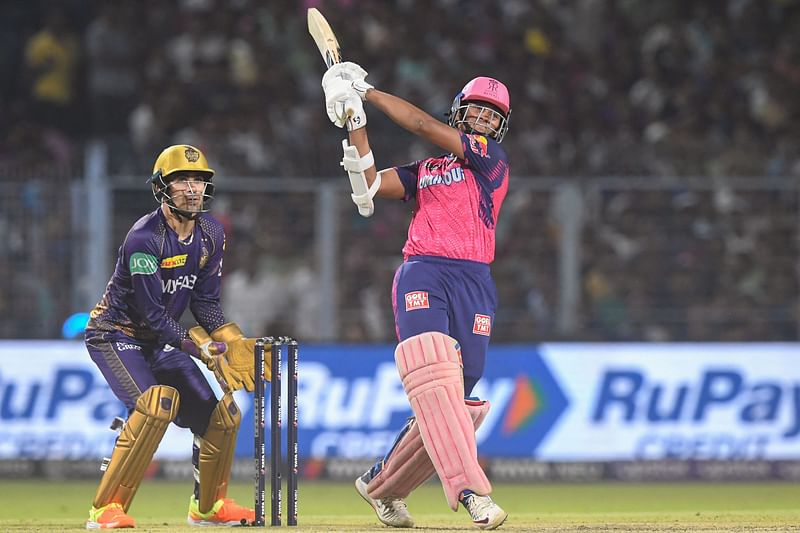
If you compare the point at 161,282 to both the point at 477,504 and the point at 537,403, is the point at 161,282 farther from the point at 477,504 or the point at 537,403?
→ the point at 537,403

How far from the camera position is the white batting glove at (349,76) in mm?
7949

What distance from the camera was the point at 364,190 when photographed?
8156 millimetres

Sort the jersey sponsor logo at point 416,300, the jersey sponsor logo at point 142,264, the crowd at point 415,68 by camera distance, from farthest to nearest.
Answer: the crowd at point 415,68 → the jersey sponsor logo at point 142,264 → the jersey sponsor logo at point 416,300

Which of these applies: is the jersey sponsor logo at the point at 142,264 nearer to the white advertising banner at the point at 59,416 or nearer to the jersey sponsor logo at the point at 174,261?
the jersey sponsor logo at the point at 174,261

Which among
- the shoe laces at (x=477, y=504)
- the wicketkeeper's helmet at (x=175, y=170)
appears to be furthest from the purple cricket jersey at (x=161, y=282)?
the shoe laces at (x=477, y=504)

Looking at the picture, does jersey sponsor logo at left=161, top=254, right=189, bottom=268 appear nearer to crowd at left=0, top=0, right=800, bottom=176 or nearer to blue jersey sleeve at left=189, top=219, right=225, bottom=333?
blue jersey sleeve at left=189, top=219, right=225, bottom=333

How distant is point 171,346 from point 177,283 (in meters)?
0.38

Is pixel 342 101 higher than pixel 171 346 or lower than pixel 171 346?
higher

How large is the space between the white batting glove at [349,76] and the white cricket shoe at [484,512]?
2.18 m

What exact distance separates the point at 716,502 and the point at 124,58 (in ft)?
29.1

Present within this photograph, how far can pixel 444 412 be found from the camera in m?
8.00

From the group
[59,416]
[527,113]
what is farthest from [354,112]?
[527,113]

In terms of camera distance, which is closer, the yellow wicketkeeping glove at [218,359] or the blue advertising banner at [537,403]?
the yellow wicketkeeping glove at [218,359]

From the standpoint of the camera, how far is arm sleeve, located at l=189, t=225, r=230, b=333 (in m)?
8.93
